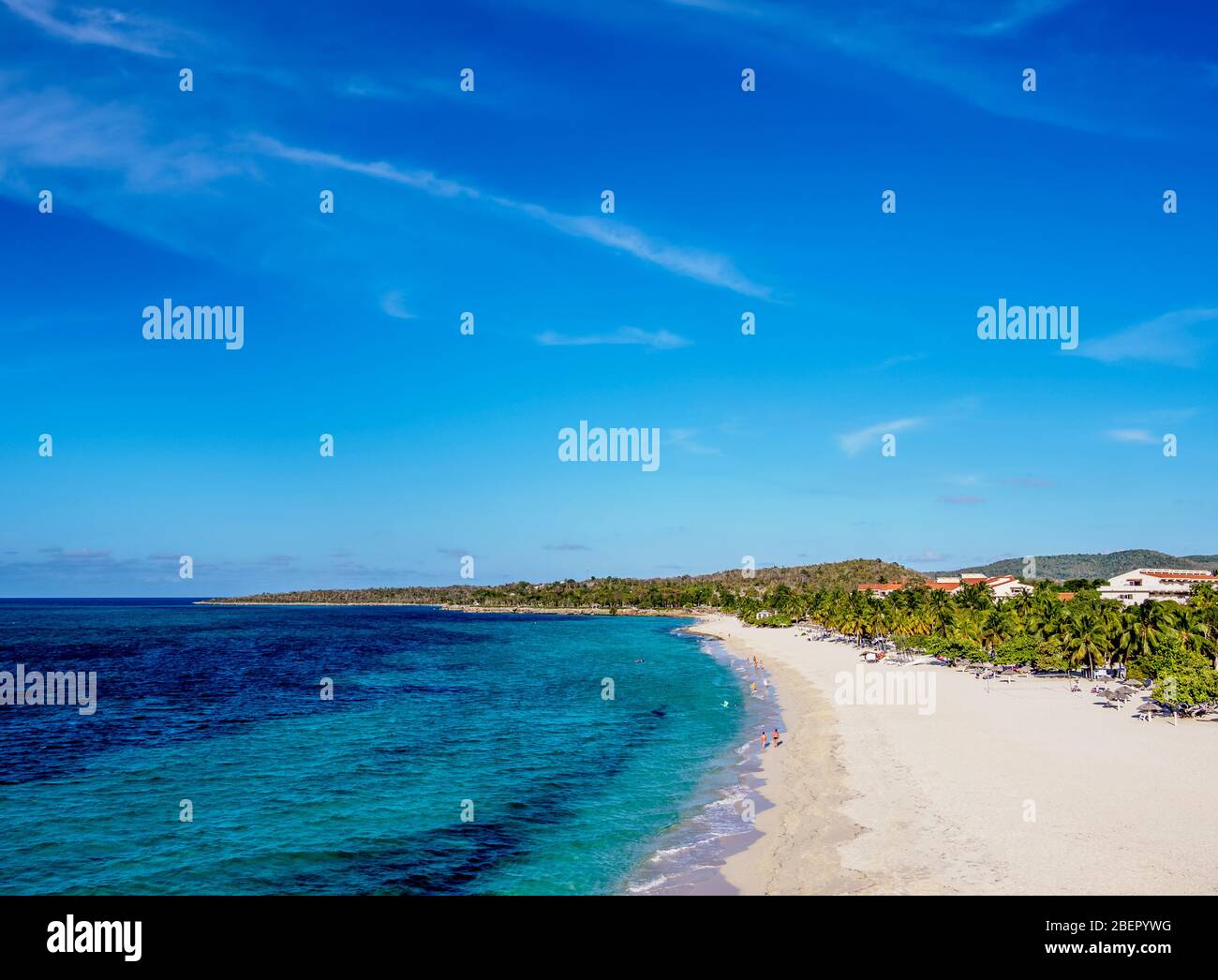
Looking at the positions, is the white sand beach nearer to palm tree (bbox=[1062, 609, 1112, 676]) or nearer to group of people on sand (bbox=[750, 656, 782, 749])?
group of people on sand (bbox=[750, 656, 782, 749])

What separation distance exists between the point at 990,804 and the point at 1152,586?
119 metres

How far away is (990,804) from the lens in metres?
29.7

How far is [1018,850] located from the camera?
79.6 ft

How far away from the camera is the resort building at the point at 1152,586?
117 m

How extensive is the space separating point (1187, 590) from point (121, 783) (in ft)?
455

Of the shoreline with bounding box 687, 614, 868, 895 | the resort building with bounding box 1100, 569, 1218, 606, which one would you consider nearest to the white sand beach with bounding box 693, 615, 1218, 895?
the shoreline with bounding box 687, 614, 868, 895

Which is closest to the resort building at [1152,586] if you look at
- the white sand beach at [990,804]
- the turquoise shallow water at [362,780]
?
the turquoise shallow water at [362,780]

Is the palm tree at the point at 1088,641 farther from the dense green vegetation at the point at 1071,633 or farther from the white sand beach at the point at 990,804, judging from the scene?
the white sand beach at the point at 990,804

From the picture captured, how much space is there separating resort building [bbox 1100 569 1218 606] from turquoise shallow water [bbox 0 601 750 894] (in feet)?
262

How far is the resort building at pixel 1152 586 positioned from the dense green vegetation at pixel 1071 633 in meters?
29.6

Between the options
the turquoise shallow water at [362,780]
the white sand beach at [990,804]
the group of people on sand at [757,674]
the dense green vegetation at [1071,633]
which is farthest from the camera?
the group of people on sand at [757,674]

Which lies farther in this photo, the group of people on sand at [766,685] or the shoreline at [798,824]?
the group of people on sand at [766,685]

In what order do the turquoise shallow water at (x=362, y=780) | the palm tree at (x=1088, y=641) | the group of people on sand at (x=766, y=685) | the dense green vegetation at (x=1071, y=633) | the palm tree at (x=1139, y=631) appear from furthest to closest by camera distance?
1. the palm tree at (x=1088, y=641)
2. the palm tree at (x=1139, y=631)
3. the dense green vegetation at (x=1071, y=633)
4. the group of people on sand at (x=766, y=685)
5. the turquoise shallow water at (x=362, y=780)

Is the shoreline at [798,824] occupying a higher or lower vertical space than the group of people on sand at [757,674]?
higher
